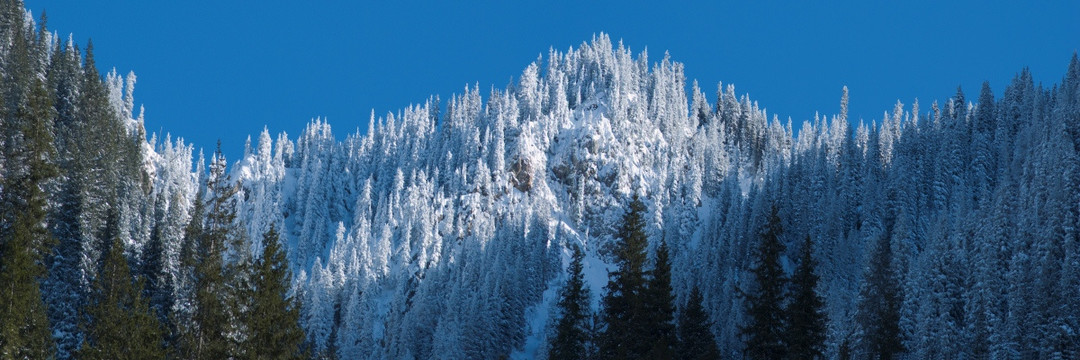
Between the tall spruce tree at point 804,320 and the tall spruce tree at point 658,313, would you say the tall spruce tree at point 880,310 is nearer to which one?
the tall spruce tree at point 804,320

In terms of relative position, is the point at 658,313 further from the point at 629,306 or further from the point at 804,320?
the point at 804,320

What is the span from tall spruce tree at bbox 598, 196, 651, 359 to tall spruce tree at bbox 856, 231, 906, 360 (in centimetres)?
2264

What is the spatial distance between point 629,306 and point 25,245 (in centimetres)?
2331

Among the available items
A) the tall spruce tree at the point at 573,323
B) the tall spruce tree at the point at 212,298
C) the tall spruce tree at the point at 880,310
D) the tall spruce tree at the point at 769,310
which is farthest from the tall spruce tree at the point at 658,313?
the tall spruce tree at the point at 880,310

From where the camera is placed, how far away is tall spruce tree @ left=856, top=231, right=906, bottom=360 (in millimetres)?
53688

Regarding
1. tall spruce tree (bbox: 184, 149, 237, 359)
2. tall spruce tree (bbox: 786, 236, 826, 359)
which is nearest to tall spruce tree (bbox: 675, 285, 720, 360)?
tall spruce tree (bbox: 786, 236, 826, 359)

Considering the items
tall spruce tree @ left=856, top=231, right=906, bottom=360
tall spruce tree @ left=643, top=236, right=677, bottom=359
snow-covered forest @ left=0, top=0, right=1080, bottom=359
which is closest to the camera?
tall spruce tree @ left=643, top=236, right=677, bottom=359

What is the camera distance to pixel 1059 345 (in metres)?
55.0

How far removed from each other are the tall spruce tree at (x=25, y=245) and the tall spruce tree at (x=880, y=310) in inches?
1673

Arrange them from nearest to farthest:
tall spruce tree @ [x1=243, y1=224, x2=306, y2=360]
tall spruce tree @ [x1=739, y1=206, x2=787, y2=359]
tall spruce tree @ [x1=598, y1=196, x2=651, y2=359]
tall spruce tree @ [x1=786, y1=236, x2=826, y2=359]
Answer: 1. tall spruce tree @ [x1=243, y1=224, x2=306, y2=360]
2. tall spruce tree @ [x1=786, y1=236, x2=826, y2=359]
3. tall spruce tree @ [x1=739, y1=206, x2=787, y2=359]
4. tall spruce tree @ [x1=598, y1=196, x2=651, y2=359]

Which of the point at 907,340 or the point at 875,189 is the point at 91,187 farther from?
the point at 875,189

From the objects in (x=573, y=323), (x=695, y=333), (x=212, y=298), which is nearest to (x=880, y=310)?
(x=695, y=333)

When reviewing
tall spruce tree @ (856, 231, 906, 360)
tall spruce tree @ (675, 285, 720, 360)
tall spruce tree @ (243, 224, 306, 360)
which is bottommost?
tall spruce tree @ (243, 224, 306, 360)

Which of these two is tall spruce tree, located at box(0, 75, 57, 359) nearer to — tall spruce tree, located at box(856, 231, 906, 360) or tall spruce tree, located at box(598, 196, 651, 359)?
tall spruce tree, located at box(598, 196, 651, 359)
